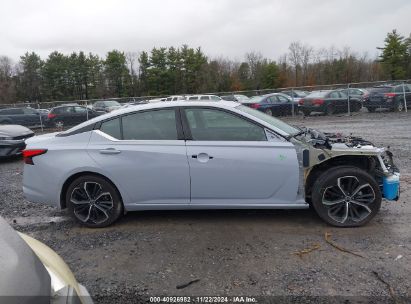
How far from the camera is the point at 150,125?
181 inches

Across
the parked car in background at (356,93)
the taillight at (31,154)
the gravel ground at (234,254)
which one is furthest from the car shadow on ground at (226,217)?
the parked car in background at (356,93)

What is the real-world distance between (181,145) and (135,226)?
4.07ft

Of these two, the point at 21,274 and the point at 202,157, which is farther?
the point at 202,157

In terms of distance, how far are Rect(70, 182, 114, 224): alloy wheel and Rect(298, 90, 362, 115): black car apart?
56.3 ft

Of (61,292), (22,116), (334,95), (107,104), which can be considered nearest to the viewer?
(61,292)

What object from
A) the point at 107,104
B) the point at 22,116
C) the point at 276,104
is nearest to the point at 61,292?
the point at 276,104

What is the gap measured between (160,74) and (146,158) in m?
52.4

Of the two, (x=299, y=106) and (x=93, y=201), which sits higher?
(x=299, y=106)

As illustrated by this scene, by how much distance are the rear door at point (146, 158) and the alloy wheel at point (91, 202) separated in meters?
0.24

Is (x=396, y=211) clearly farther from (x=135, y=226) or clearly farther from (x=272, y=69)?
(x=272, y=69)

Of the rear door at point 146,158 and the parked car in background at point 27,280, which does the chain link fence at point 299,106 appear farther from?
the parked car in background at point 27,280

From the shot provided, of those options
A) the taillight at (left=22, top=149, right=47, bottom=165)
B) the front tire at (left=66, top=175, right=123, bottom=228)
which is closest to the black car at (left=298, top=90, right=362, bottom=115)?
the front tire at (left=66, top=175, right=123, bottom=228)

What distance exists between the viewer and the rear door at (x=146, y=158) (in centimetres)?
439

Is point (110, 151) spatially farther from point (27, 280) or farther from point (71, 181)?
point (27, 280)
